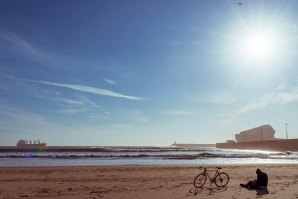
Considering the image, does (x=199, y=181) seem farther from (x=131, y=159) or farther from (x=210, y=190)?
(x=131, y=159)

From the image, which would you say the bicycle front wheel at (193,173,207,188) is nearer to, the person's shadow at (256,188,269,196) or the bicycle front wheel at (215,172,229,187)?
the bicycle front wheel at (215,172,229,187)

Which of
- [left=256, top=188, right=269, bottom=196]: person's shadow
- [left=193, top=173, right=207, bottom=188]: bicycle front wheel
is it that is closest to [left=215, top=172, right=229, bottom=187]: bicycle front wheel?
[left=193, top=173, right=207, bottom=188]: bicycle front wheel

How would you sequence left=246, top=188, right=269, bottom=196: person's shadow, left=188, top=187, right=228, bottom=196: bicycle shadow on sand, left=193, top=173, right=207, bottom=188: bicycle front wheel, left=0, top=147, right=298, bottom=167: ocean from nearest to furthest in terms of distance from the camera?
left=246, top=188, right=269, bottom=196: person's shadow → left=188, top=187, right=228, bottom=196: bicycle shadow on sand → left=193, top=173, right=207, bottom=188: bicycle front wheel → left=0, top=147, right=298, bottom=167: ocean

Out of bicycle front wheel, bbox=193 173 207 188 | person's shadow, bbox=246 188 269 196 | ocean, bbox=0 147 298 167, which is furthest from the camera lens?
ocean, bbox=0 147 298 167

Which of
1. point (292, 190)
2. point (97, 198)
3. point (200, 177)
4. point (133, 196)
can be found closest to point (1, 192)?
point (97, 198)

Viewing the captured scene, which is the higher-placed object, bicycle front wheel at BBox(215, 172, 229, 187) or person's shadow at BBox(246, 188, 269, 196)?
bicycle front wheel at BBox(215, 172, 229, 187)

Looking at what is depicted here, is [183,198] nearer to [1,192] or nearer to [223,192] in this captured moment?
[223,192]

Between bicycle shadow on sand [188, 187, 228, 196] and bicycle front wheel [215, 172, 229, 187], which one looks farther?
bicycle front wheel [215, 172, 229, 187]

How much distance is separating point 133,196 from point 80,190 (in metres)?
3.63

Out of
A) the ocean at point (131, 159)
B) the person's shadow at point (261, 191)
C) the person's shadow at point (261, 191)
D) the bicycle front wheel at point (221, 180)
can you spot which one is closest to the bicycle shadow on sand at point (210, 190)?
the bicycle front wheel at point (221, 180)

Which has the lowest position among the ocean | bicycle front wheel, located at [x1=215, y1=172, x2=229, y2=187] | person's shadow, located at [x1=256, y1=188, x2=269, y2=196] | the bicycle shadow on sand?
the ocean

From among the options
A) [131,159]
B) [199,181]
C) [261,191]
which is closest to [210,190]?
[199,181]

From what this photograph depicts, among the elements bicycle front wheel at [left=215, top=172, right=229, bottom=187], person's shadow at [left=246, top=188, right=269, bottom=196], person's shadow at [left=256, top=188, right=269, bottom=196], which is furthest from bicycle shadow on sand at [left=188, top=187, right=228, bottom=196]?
person's shadow at [left=256, top=188, right=269, bottom=196]

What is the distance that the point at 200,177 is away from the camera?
19.6 meters
